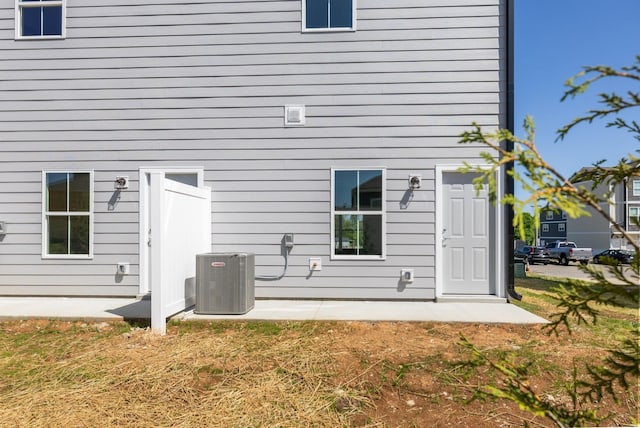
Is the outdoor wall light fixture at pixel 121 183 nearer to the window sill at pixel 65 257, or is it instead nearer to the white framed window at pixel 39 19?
the window sill at pixel 65 257

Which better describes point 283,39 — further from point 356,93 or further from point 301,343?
point 301,343

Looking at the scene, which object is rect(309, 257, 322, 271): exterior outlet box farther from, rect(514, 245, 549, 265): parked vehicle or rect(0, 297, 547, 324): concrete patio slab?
rect(514, 245, 549, 265): parked vehicle

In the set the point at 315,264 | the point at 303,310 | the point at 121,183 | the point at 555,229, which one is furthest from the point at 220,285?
the point at 555,229

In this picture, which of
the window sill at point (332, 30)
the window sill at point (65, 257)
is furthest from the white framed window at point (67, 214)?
the window sill at point (332, 30)

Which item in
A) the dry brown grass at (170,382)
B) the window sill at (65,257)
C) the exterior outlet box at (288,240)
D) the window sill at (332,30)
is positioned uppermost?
the window sill at (332,30)

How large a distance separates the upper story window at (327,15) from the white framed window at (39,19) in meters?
4.04

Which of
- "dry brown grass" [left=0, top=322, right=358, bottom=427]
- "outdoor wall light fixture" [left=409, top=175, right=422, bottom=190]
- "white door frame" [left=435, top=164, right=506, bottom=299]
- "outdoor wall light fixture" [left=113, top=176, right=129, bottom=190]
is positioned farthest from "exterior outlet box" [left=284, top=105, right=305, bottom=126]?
"dry brown grass" [left=0, top=322, right=358, bottom=427]

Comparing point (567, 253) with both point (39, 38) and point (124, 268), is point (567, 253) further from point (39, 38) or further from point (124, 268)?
point (39, 38)

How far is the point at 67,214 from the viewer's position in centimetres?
603

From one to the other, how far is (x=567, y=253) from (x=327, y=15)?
22.3 m

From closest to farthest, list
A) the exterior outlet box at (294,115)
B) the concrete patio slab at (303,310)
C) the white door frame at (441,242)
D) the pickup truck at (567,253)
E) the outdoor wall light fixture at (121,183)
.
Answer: the concrete patio slab at (303,310)
the white door frame at (441,242)
the exterior outlet box at (294,115)
the outdoor wall light fixture at (121,183)
the pickup truck at (567,253)

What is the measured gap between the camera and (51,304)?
5.46 metres

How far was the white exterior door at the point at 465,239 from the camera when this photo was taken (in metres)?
5.78

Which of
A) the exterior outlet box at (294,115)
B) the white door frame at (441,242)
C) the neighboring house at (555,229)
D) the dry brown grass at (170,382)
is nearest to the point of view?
the dry brown grass at (170,382)
